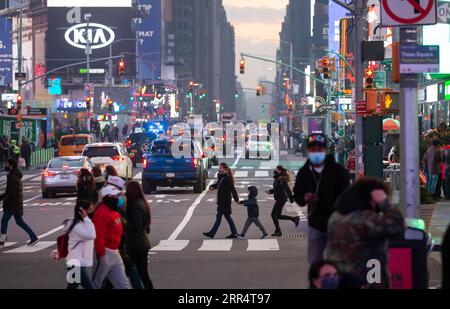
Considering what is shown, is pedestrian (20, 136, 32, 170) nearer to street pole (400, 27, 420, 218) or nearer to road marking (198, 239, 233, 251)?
road marking (198, 239, 233, 251)

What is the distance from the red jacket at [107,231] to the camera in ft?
43.2

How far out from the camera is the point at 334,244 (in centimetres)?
986

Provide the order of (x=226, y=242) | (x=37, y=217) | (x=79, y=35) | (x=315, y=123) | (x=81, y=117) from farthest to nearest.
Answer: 1. (x=79, y=35)
2. (x=81, y=117)
3. (x=315, y=123)
4. (x=37, y=217)
5. (x=226, y=242)

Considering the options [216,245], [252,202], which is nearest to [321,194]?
[216,245]

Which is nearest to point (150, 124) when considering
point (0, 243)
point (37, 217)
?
point (37, 217)

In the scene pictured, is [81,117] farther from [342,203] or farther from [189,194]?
[342,203]

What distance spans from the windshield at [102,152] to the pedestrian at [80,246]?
98.8 ft

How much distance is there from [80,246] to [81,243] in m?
0.04

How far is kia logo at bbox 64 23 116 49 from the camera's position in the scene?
137 m

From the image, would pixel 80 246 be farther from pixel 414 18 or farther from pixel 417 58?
pixel 414 18

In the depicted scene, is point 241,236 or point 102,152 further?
point 102,152

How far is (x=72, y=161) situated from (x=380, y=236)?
31159 millimetres

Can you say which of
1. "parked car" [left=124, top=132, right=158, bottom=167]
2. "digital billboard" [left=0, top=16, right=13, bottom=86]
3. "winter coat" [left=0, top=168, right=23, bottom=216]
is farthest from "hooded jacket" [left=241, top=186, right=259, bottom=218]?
"digital billboard" [left=0, top=16, right=13, bottom=86]

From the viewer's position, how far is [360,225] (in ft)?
31.9
